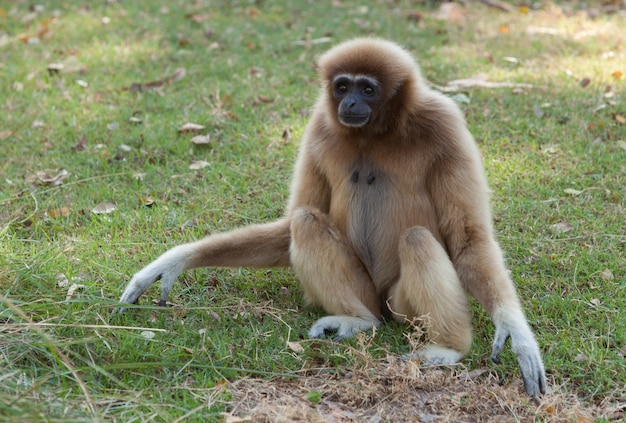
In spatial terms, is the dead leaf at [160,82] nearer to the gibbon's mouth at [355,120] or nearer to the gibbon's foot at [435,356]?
the gibbon's mouth at [355,120]

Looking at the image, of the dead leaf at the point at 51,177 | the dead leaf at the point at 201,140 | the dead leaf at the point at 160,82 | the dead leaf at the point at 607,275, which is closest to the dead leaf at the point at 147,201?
the dead leaf at the point at 51,177

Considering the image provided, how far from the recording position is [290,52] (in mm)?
10203

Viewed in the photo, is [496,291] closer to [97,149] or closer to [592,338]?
[592,338]

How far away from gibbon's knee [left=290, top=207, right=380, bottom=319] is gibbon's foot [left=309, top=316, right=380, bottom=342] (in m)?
0.07

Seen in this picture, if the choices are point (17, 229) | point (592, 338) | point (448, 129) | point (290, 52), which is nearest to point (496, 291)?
point (592, 338)

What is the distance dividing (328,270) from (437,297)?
2.59 feet

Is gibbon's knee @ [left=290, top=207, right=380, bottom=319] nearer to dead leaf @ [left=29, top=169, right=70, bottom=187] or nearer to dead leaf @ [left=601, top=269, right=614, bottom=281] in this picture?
dead leaf @ [left=601, top=269, right=614, bottom=281]

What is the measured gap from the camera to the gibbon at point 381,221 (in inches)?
185

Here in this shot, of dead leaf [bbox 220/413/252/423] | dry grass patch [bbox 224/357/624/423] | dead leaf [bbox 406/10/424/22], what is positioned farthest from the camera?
dead leaf [bbox 406/10/424/22]

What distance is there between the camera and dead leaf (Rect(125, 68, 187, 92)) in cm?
900

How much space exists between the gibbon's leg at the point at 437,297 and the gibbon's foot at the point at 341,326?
1.30 feet

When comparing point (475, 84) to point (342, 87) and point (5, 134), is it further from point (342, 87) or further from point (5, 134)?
point (5, 134)

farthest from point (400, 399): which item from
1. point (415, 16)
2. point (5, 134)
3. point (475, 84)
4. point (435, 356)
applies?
point (415, 16)

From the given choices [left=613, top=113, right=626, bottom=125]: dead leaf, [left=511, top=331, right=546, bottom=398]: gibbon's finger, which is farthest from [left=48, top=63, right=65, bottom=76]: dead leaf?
[left=511, top=331, right=546, bottom=398]: gibbon's finger
